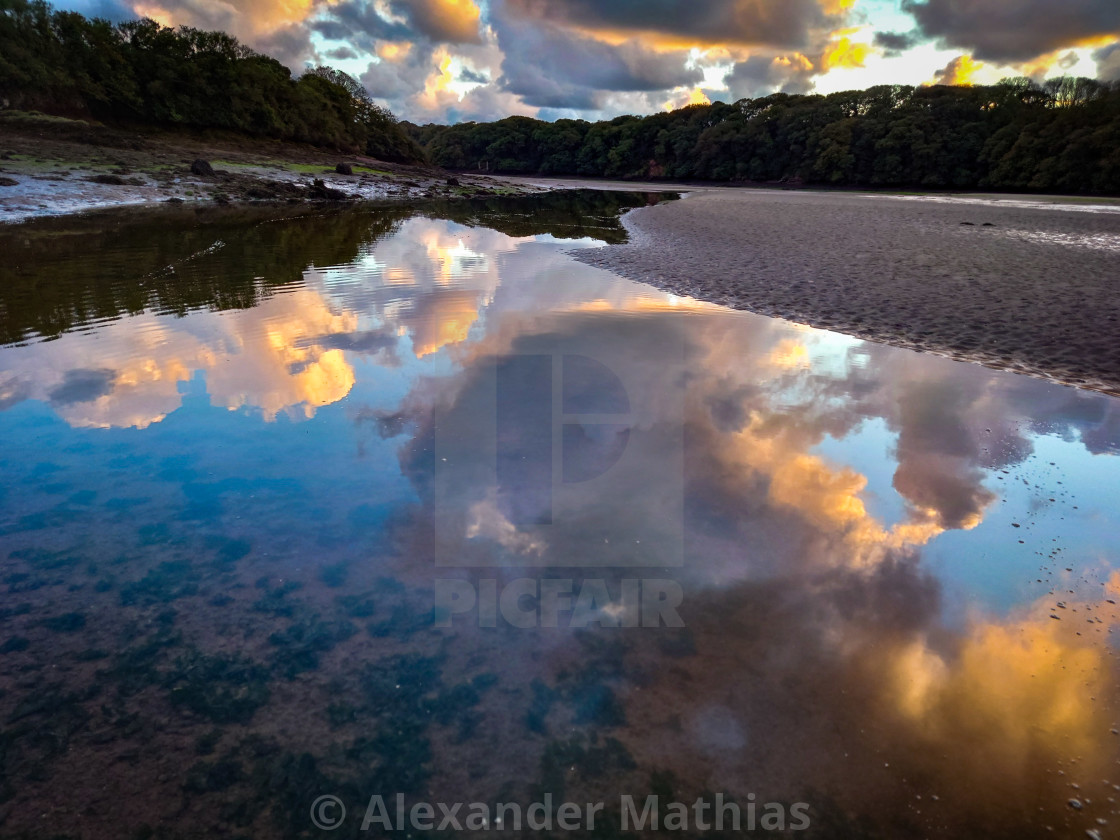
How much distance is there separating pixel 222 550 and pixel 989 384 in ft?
26.1

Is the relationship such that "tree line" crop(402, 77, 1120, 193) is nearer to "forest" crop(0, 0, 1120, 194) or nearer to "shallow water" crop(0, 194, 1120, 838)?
"forest" crop(0, 0, 1120, 194)

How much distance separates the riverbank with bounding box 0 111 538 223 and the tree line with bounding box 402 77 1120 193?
2101 inches

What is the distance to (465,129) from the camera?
141 m

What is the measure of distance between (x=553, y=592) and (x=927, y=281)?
40.8 ft

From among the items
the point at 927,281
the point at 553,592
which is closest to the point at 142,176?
the point at 927,281

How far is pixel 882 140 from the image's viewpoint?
249ft

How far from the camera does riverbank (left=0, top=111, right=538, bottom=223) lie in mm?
24422

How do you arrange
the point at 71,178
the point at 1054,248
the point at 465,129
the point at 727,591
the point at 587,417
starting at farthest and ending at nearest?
the point at 465,129 < the point at 71,178 < the point at 1054,248 < the point at 587,417 < the point at 727,591

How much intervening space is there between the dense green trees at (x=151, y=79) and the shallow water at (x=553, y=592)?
5825 centimetres

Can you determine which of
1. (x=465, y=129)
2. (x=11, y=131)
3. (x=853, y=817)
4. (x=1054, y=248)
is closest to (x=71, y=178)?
(x=11, y=131)

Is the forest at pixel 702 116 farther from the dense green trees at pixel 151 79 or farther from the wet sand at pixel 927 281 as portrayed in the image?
the wet sand at pixel 927 281

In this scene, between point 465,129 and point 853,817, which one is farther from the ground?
point 465,129

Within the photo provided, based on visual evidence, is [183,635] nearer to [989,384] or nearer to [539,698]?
[539,698]

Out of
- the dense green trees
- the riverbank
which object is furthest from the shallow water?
the dense green trees
